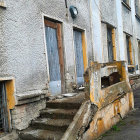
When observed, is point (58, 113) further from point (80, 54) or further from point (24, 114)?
point (80, 54)

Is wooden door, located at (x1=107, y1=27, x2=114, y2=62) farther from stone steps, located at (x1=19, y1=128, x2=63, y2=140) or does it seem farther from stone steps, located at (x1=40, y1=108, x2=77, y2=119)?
stone steps, located at (x1=19, y1=128, x2=63, y2=140)

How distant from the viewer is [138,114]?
6.03 meters

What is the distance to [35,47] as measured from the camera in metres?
4.85

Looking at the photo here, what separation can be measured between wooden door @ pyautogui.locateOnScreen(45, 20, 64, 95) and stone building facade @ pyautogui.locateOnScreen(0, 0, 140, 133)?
2.4 inches

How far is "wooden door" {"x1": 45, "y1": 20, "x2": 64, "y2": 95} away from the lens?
5.59 m

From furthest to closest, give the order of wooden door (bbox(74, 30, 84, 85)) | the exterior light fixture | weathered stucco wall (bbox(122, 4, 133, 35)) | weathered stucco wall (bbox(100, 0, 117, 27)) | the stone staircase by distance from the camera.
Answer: weathered stucco wall (bbox(122, 4, 133, 35))
weathered stucco wall (bbox(100, 0, 117, 27))
wooden door (bbox(74, 30, 84, 85))
the exterior light fixture
the stone staircase

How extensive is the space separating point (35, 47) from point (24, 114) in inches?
65.8

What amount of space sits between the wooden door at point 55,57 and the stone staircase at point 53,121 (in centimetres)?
79

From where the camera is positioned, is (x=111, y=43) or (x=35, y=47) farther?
(x=111, y=43)

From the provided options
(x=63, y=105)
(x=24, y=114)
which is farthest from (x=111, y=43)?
(x=24, y=114)

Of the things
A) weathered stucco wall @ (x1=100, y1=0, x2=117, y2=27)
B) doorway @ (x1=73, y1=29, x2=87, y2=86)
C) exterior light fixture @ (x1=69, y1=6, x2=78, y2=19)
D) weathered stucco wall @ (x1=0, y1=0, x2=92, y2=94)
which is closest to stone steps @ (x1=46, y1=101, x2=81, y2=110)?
weathered stucco wall @ (x1=0, y1=0, x2=92, y2=94)

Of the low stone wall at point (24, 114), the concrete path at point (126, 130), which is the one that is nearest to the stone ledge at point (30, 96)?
the low stone wall at point (24, 114)

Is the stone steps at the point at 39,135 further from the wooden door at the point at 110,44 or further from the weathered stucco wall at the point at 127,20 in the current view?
the weathered stucco wall at the point at 127,20

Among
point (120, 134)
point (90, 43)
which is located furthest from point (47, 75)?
point (90, 43)
